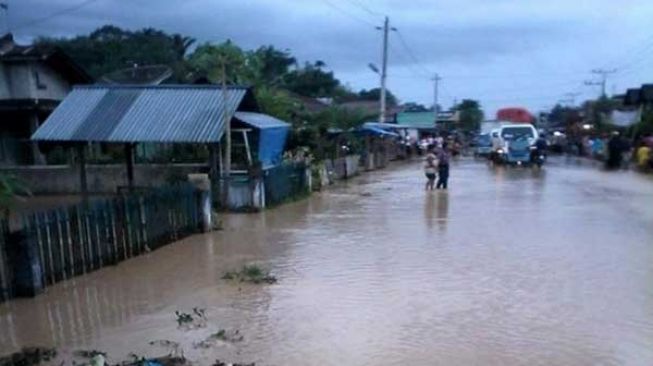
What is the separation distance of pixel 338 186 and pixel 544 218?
38.2 ft

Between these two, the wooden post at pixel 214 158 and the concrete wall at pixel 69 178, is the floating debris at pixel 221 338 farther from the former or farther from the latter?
the concrete wall at pixel 69 178

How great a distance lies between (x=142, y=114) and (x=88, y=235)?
26.8 feet

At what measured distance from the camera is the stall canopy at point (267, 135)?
2046cm

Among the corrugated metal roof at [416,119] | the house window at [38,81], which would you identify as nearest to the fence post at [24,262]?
the house window at [38,81]

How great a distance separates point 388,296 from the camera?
9.97 m

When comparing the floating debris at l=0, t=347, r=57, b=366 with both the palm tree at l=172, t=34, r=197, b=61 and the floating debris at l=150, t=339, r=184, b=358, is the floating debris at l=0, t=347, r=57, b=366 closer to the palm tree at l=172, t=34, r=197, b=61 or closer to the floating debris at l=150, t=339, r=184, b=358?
the floating debris at l=150, t=339, r=184, b=358

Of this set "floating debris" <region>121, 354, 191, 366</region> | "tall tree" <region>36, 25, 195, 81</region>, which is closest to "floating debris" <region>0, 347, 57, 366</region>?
"floating debris" <region>121, 354, 191, 366</region>

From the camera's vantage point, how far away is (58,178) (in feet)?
79.3

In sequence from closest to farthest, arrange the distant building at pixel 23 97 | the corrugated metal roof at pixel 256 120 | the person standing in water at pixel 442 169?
the corrugated metal roof at pixel 256 120
the person standing in water at pixel 442 169
the distant building at pixel 23 97

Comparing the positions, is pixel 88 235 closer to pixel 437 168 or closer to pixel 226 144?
pixel 226 144

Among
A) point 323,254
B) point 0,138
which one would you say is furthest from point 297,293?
point 0,138

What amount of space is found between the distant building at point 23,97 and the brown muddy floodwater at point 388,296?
43.7 ft

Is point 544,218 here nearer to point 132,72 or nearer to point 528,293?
point 528,293

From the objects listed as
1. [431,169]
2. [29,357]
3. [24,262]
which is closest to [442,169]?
[431,169]
